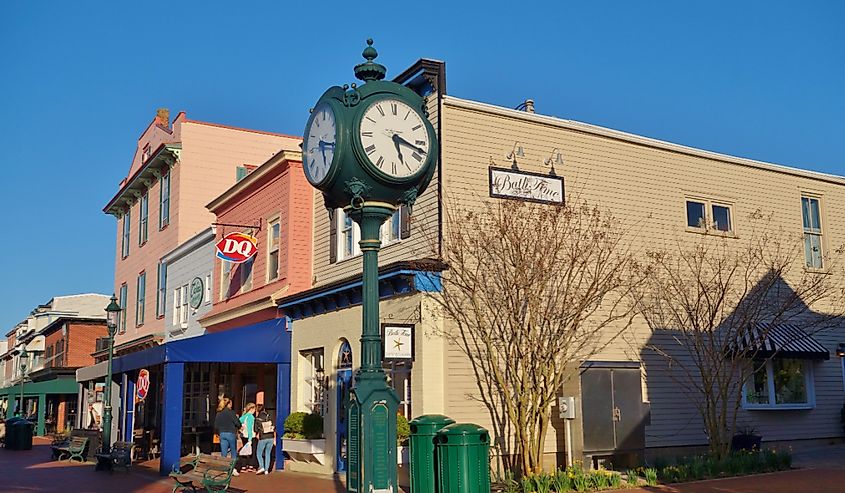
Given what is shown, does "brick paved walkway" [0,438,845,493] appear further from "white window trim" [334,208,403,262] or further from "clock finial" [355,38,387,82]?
"clock finial" [355,38,387,82]

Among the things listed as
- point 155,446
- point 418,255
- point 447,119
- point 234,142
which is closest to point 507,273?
point 418,255

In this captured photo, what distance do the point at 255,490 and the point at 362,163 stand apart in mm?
9306

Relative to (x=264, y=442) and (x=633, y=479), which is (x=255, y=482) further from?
(x=633, y=479)

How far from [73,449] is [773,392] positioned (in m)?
18.6

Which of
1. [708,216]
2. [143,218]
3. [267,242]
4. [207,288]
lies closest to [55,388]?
[143,218]

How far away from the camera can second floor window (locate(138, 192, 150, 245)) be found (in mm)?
35312

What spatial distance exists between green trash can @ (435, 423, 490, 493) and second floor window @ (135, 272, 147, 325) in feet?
86.5

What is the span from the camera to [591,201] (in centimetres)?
1770

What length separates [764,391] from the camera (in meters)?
19.5

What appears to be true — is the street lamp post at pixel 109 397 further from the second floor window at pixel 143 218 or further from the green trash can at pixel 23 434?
the green trash can at pixel 23 434

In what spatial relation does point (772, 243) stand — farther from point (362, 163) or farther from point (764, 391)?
point (362, 163)

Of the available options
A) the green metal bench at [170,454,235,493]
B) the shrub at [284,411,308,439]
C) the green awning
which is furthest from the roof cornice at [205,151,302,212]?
the green awning

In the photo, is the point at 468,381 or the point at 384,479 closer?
the point at 384,479

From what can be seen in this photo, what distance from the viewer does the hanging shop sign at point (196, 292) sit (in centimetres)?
2692
